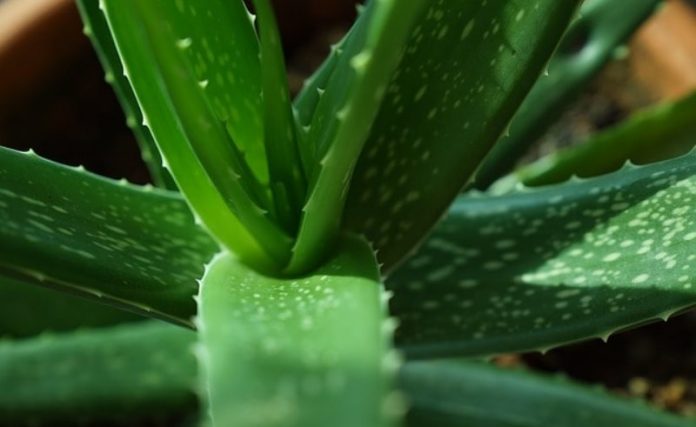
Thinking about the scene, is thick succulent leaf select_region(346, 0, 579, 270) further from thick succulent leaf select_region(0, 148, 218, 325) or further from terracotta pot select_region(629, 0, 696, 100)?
terracotta pot select_region(629, 0, 696, 100)

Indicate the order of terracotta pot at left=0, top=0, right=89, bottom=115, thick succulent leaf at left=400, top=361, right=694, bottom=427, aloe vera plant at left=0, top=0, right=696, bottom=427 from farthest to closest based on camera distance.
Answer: terracotta pot at left=0, top=0, right=89, bottom=115 < thick succulent leaf at left=400, top=361, right=694, bottom=427 < aloe vera plant at left=0, top=0, right=696, bottom=427

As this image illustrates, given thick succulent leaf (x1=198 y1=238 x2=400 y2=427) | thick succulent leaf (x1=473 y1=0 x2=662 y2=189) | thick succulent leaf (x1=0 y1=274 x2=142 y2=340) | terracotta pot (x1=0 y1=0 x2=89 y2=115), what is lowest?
thick succulent leaf (x1=198 y1=238 x2=400 y2=427)

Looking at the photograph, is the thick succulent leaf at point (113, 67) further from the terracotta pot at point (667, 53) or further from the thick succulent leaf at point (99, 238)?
the terracotta pot at point (667, 53)

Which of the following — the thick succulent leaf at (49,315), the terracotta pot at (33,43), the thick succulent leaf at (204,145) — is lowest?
the thick succulent leaf at (204,145)

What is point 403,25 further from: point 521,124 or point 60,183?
point 521,124

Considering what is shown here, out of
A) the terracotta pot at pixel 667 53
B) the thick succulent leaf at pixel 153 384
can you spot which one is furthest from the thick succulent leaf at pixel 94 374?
the terracotta pot at pixel 667 53

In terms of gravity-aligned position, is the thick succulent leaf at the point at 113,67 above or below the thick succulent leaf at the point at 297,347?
above

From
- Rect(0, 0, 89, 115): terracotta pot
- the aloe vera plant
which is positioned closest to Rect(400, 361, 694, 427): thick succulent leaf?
the aloe vera plant
